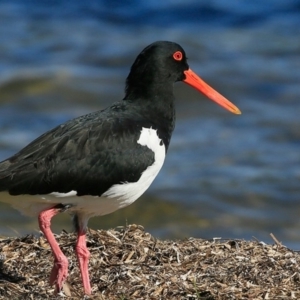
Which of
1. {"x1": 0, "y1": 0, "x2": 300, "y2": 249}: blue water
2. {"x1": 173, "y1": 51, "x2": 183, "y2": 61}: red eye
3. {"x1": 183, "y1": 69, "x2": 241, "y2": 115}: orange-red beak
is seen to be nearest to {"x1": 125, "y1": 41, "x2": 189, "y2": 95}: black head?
{"x1": 173, "y1": 51, "x2": 183, "y2": 61}: red eye

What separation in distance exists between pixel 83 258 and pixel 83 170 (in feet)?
2.56

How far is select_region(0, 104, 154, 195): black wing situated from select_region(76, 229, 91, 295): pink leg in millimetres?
620

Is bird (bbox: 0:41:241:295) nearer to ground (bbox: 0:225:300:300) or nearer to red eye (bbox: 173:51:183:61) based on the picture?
ground (bbox: 0:225:300:300)

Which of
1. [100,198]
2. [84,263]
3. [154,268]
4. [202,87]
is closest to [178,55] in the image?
[202,87]

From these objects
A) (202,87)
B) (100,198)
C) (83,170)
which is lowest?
(100,198)

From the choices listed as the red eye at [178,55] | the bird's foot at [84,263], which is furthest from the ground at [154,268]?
the red eye at [178,55]

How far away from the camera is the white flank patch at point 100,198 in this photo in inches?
250

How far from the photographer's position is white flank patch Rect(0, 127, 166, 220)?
250 inches

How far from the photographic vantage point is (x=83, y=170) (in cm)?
641

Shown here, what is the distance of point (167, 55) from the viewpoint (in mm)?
7277

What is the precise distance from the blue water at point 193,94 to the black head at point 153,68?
3615mm

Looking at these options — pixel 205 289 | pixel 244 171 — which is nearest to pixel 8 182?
pixel 205 289

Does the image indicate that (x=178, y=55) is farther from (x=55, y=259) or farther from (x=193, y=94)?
(x=193, y=94)

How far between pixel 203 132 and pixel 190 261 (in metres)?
6.60
